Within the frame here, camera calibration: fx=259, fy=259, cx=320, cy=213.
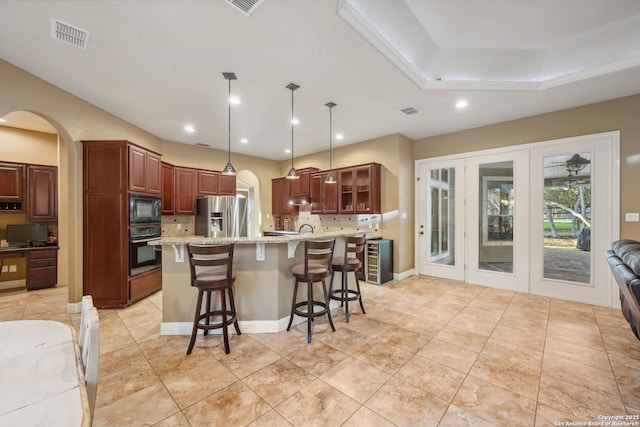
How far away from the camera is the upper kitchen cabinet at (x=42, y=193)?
456 centimetres

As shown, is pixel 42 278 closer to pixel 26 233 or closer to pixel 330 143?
pixel 26 233

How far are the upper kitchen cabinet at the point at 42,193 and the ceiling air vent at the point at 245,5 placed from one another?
517cm

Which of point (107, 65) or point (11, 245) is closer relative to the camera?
point (107, 65)

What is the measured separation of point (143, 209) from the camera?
402 cm

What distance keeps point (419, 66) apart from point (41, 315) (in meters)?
5.88

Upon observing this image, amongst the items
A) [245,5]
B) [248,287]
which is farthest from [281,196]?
[245,5]

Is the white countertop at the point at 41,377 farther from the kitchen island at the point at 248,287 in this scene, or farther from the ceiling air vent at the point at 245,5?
the ceiling air vent at the point at 245,5

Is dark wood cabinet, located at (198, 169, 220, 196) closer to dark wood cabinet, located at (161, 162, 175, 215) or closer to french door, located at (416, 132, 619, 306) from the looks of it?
dark wood cabinet, located at (161, 162, 175, 215)

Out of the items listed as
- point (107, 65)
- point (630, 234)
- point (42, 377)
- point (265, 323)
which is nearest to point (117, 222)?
point (107, 65)

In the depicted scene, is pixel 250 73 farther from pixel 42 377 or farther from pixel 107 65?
pixel 42 377

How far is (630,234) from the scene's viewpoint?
3.46m

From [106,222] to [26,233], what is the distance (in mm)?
2276

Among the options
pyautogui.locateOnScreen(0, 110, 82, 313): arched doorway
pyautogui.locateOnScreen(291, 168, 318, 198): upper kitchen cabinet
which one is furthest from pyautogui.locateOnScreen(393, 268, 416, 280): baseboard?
pyautogui.locateOnScreen(0, 110, 82, 313): arched doorway

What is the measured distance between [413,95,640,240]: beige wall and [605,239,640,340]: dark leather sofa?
1.30m
